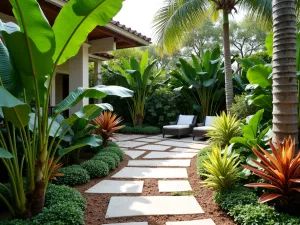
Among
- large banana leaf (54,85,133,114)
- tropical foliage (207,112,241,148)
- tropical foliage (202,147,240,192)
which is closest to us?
large banana leaf (54,85,133,114)

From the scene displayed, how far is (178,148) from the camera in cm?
771

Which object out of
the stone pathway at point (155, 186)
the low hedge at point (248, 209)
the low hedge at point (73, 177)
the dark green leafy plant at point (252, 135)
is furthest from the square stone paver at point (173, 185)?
the low hedge at point (73, 177)

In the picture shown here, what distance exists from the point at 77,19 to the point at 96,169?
294 centimetres

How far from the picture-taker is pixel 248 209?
297 cm

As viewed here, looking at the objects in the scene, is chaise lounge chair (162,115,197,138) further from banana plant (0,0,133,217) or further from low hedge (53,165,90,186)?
banana plant (0,0,133,217)

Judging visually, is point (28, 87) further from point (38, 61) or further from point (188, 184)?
point (188, 184)

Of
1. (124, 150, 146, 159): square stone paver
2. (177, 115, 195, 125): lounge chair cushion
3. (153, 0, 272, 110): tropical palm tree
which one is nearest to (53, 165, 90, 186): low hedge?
(124, 150, 146, 159): square stone paver

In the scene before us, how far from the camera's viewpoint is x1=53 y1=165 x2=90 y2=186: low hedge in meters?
4.22

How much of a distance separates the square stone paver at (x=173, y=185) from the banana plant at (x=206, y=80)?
258 inches

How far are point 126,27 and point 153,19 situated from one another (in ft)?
8.41

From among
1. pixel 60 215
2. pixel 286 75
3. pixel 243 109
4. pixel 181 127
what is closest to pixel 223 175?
pixel 286 75

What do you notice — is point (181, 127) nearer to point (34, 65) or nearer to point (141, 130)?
point (141, 130)

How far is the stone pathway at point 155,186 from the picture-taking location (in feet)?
10.8

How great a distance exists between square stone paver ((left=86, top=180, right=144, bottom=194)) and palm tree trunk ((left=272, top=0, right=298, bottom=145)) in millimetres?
2312
